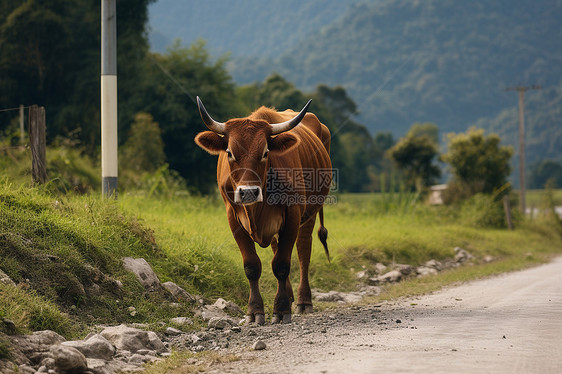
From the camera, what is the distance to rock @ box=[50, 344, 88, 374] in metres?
5.55

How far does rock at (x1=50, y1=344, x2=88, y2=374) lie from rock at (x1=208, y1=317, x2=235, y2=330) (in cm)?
234

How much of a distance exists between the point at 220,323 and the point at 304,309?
1.73 meters

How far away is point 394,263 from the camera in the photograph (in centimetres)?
1440

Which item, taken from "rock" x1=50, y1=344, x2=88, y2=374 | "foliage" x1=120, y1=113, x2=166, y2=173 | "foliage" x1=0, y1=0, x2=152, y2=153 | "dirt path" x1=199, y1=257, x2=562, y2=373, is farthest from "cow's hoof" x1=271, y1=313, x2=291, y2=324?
"foliage" x1=0, y1=0, x2=152, y2=153

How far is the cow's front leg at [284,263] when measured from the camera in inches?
325

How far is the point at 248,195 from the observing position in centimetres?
724

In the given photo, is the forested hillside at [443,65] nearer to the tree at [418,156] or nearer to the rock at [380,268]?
the tree at [418,156]

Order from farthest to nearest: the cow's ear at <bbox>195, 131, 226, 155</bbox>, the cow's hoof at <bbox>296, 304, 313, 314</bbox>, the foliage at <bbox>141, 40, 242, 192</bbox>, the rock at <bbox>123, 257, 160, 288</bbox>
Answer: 1. the foliage at <bbox>141, 40, 242, 192</bbox>
2. the cow's hoof at <bbox>296, 304, 313, 314</bbox>
3. the rock at <bbox>123, 257, 160, 288</bbox>
4. the cow's ear at <bbox>195, 131, 226, 155</bbox>

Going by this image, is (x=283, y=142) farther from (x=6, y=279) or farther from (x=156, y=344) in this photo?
(x=6, y=279)

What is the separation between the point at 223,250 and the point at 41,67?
1900cm

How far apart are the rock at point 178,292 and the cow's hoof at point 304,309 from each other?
4.42 feet

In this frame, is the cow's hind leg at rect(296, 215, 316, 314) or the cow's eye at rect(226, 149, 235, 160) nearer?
the cow's eye at rect(226, 149, 235, 160)

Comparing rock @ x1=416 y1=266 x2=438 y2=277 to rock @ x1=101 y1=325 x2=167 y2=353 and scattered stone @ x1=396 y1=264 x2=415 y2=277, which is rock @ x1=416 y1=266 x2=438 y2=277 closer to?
scattered stone @ x1=396 y1=264 x2=415 y2=277

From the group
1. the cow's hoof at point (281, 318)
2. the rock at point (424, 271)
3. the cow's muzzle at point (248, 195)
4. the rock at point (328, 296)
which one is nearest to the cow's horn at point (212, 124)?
the cow's muzzle at point (248, 195)
